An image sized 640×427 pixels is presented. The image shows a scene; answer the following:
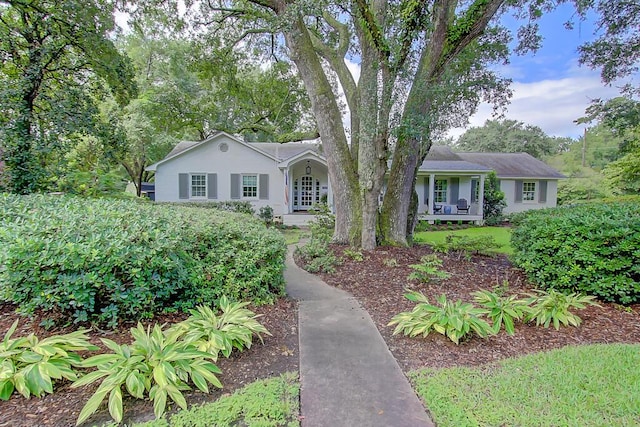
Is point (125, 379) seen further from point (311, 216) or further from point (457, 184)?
point (457, 184)

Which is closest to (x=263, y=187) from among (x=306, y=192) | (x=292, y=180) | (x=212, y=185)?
(x=292, y=180)

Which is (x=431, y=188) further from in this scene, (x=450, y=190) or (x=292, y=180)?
(x=292, y=180)

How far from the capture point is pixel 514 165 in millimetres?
19891

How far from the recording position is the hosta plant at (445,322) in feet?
10.9

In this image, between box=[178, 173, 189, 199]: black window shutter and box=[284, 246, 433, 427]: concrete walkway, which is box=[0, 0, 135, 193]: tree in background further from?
box=[284, 246, 433, 427]: concrete walkway

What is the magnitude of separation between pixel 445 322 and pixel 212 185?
47.4ft

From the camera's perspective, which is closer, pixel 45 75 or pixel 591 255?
pixel 591 255

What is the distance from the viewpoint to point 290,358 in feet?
10.2

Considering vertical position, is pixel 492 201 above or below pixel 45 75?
below

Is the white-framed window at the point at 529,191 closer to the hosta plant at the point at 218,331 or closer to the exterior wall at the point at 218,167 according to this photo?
the exterior wall at the point at 218,167

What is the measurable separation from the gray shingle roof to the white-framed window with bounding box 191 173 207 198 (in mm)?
14992

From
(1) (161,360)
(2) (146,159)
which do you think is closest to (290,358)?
(1) (161,360)

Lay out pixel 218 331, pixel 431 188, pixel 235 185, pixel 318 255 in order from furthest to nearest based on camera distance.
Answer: pixel 431 188 < pixel 235 185 < pixel 318 255 < pixel 218 331

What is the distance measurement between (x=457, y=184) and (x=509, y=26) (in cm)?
1043
